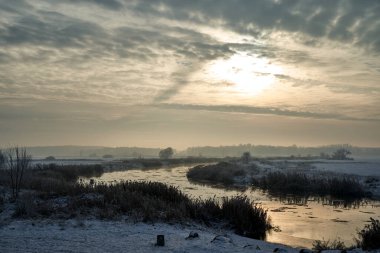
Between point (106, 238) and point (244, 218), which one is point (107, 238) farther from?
point (244, 218)

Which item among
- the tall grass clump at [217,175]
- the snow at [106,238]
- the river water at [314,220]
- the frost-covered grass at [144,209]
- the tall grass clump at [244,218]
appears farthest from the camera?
the tall grass clump at [217,175]

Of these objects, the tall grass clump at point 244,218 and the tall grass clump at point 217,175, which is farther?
the tall grass clump at point 217,175

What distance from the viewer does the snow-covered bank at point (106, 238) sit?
39.9ft

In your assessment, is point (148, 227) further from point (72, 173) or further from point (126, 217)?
point (72, 173)

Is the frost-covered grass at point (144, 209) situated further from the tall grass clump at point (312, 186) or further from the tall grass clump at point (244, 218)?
the tall grass clump at point (312, 186)

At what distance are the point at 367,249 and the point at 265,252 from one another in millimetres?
3458

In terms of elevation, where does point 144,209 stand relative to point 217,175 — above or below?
above

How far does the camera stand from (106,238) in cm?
1350

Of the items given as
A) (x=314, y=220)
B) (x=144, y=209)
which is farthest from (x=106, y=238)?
(x=314, y=220)

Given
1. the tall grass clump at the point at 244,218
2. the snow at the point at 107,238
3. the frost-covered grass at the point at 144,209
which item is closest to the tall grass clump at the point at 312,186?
the frost-covered grass at the point at 144,209

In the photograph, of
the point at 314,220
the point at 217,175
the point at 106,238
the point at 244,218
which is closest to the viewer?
the point at 106,238

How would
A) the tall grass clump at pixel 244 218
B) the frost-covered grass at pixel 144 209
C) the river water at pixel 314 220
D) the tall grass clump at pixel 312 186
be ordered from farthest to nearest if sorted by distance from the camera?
the tall grass clump at pixel 312 186, the tall grass clump at pixel 244 218, the river water at pixel 314 220, the frost-covered grass at pixel 144 209

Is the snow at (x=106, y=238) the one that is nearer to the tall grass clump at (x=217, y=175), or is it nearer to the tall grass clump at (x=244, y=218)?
the tall grass clump at (x=244, y=218)

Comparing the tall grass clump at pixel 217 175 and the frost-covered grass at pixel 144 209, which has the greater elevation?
the frost-covered grass at pixel 144 209
